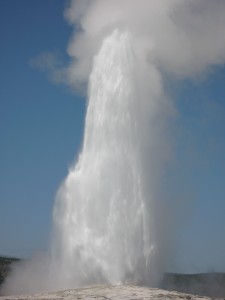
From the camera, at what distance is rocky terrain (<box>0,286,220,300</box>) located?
24234 millimetres

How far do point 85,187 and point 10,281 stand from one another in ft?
44.2

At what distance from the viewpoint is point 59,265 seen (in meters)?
32.7

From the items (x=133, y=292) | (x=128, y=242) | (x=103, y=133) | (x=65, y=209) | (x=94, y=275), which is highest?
(x=103, y=133)

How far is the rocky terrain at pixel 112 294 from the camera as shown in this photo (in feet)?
79.5

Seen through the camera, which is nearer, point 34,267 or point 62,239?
point 62,239

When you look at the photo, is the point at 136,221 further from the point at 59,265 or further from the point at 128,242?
the point at 59,265

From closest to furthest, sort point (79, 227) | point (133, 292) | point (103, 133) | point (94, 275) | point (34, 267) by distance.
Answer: point (133, 292) → point (94, 275) → point (79, 227) → point (103, 133) → point (34, 267)

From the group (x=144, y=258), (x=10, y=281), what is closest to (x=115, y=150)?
(x=144, y=258)

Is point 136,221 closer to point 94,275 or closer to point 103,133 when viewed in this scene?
point 94,275

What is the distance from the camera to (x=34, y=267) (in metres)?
41.3

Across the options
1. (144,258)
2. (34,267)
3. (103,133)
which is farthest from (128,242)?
(34,267)

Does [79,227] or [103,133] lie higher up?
[103,133]

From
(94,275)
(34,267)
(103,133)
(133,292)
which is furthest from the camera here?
(34,267)

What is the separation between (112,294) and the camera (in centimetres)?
2475
